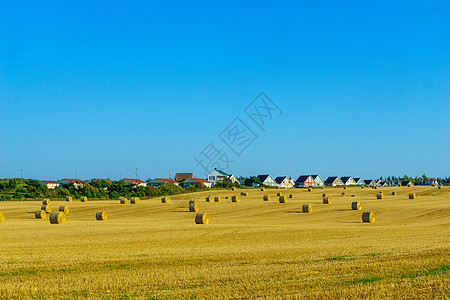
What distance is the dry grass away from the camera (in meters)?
11.0

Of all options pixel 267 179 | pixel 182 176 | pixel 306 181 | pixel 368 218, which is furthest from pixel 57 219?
pixel 306 181

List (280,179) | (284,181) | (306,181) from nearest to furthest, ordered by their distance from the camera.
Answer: (284,181)
(280,179)
(306,181)

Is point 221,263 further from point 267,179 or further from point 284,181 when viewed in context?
point 284,181

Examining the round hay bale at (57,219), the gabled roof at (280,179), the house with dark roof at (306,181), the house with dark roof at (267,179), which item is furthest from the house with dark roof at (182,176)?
the round hay bale at (57,219)

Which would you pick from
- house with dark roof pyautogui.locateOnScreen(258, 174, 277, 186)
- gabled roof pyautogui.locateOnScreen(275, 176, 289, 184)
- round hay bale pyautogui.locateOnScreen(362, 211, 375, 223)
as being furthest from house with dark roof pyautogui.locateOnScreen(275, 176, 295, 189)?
round hay bale pyautogui.locateOnScreen(362, 211, 375, 223)

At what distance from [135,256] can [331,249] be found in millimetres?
7409

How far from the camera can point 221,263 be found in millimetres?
15352

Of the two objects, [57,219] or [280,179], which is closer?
[57,219]

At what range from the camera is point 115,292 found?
36.1ft

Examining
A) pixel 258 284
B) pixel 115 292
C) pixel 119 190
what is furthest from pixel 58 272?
pixel 119 190

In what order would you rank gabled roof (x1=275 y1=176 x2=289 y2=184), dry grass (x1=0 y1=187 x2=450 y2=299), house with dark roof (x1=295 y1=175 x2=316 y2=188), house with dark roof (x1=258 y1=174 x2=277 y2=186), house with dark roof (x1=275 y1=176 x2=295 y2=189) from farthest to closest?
house with dark roof (x1=295 y1=175 x2=316 y2=188) → gabled roof (x1=275 y1=176 x2=289 y2=184) → house with dark roof (x1=275 y1=176 x2=295 y2=189) → house with dark roof (x1=258 y1=174 x2=277 y2=186) → dry grass (x1=0 y1=187 x2=450 y2=299)

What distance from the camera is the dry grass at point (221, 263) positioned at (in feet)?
36.1

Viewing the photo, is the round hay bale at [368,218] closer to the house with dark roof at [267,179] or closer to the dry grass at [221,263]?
the dry grass at [221,263]

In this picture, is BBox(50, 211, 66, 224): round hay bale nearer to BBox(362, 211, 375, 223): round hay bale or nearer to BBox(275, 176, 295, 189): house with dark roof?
BBox(362, 211, 375, 223): round hay bale
